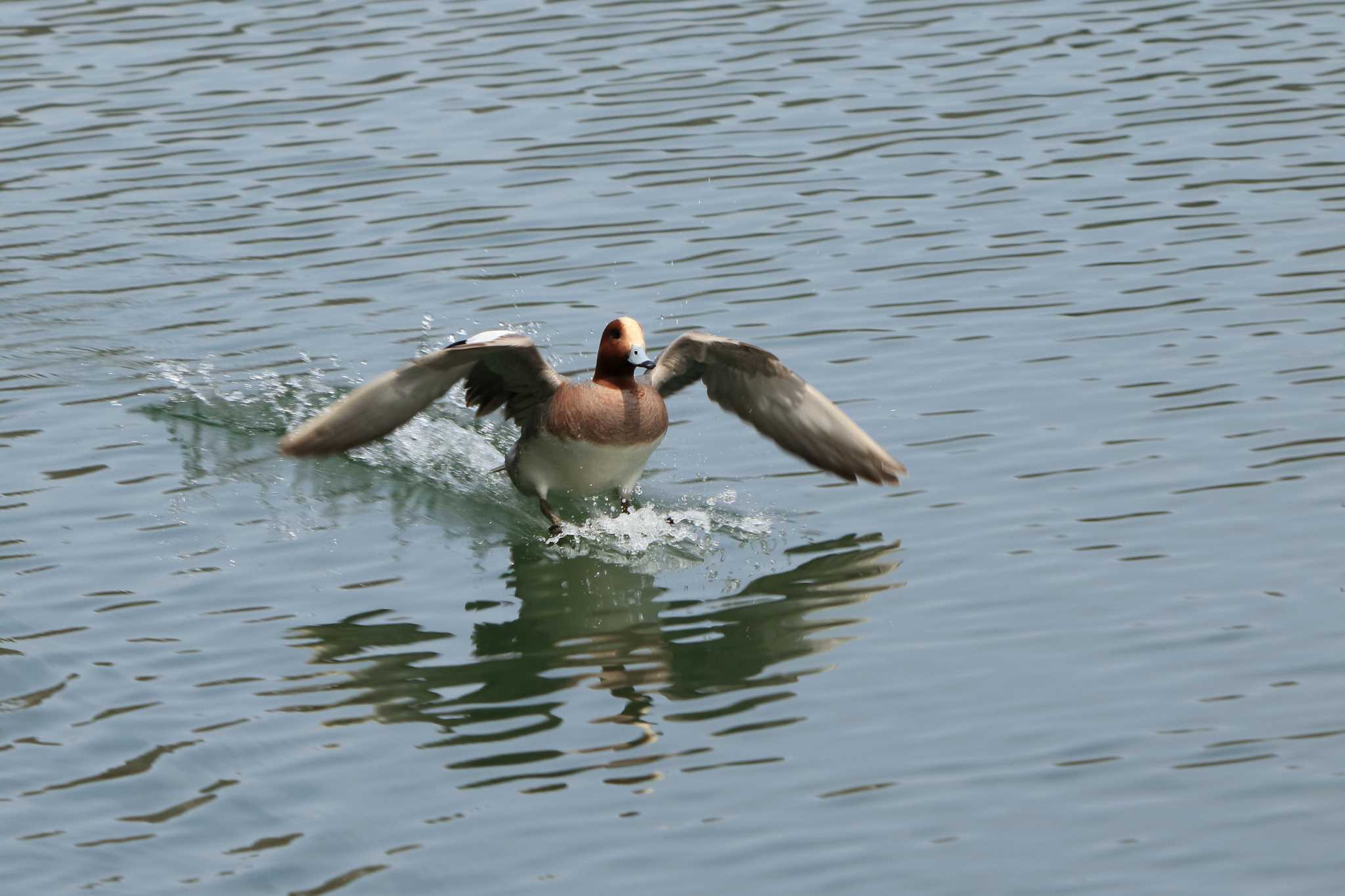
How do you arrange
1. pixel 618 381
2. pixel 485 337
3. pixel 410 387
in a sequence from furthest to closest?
1. pixel 618 381
2. pixel 410 387
3. pixel 485 337

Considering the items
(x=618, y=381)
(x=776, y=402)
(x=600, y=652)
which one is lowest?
(x=600, y=652)

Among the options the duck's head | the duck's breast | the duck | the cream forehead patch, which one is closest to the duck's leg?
the duck

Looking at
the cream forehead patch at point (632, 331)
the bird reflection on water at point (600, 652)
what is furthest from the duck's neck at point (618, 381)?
the bird reflection on water at point (600, 652)

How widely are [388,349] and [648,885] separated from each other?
6.86m

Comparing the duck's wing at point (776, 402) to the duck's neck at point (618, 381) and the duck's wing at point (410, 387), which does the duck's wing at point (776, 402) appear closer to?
the duck's neck at point (618, 381)

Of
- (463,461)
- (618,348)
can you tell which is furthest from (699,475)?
(463,461)

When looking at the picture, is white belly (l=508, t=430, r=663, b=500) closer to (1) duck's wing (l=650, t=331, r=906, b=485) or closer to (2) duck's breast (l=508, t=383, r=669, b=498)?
(2) duck's breast (l=508, t=383, r=669, b=498)

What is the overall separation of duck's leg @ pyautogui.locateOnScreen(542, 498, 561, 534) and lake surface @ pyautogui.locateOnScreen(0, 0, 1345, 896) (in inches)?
2.7

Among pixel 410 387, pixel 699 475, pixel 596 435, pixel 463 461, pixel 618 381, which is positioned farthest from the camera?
pixel 463 461

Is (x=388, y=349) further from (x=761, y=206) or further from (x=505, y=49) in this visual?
(x=505, y=49)

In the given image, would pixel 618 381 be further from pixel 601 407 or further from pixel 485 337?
pixel 485 337

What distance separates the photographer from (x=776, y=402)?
1038 cm

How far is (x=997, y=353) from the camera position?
39.2 feet

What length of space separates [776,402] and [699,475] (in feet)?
2.48
